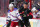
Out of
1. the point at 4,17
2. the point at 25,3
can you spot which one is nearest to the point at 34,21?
the point at 25,3

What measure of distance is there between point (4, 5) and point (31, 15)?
496mm

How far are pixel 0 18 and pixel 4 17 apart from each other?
9 cm

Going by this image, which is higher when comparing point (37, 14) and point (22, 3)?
point (22, 3)

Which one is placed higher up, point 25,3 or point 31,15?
point 25,3

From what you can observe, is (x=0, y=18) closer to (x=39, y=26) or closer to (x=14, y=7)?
(x=14, y=7)

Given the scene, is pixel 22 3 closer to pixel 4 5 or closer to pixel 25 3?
pixel 25 3

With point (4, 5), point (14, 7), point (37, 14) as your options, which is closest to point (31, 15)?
point (37, 14)

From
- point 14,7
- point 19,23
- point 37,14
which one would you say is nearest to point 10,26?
point 19,23

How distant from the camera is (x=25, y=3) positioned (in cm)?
272

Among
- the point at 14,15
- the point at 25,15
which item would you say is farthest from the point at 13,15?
the point at 25,15

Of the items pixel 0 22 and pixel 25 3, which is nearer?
pixel 25 3

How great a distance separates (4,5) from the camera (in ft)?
9.31

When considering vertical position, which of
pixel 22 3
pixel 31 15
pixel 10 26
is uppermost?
pixel 22 3

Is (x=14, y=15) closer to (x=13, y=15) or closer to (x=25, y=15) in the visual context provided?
(x=13, y=15)
